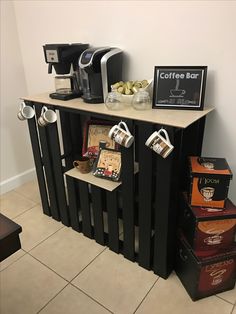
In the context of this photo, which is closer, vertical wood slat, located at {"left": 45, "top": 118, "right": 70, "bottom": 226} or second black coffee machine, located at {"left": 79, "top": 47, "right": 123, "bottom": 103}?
second black coffee machine, located at {"left": 79, "top": 47, "right": 123, "bottom": 103}

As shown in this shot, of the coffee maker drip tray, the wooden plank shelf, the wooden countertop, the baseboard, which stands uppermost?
the coffee maker drip tray

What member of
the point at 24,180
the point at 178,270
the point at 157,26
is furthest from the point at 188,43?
the point at 24,180

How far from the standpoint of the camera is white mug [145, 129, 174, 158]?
1167 millimetres

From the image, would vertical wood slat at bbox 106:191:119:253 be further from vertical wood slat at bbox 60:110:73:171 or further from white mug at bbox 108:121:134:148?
vertical wood slat at bbox 60:110:73:171

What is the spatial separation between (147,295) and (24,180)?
168cm

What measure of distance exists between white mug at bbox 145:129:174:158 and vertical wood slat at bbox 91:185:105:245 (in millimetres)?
563

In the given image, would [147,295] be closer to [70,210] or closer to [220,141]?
[70,210]

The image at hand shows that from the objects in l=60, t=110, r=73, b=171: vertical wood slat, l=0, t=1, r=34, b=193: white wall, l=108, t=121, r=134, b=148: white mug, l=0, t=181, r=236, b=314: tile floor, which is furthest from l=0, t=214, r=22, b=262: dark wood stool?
l=0, t=1, r=34, b=193: white wall

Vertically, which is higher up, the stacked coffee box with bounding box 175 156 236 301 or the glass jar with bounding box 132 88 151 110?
the glass jar with bounding box 132 88 151 110

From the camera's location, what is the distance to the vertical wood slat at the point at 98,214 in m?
1.65

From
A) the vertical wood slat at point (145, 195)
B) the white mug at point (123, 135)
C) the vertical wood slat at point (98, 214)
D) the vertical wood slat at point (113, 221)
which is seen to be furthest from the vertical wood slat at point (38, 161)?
the vertical wood slat at point (145, 195)

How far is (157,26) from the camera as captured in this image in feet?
4.89

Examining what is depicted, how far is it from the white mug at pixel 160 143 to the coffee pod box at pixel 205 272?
1.83 feet

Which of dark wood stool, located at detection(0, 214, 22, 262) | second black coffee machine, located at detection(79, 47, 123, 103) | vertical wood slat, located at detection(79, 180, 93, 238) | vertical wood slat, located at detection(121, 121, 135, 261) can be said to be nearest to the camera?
dark wood stool, located at detection(0, 214, 22, 262)
